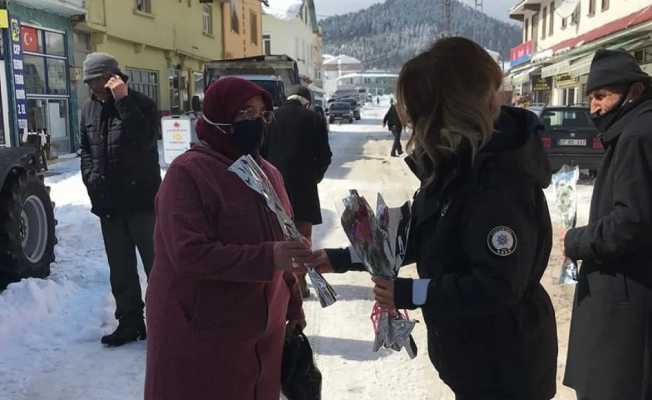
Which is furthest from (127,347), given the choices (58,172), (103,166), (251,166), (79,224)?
(58,172)

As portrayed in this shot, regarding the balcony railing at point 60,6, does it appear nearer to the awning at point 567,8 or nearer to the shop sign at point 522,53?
the awning at point 567,8

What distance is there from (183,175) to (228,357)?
0.67 metres

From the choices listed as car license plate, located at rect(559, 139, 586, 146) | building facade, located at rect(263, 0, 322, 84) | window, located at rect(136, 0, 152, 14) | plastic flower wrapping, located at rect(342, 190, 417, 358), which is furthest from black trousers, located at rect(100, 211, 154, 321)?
building facade, located at rect(263, 0, 322, 84)

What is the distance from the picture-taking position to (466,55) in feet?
6.04

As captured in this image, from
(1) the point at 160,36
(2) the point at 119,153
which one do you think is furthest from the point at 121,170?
(1) the point at 160,36

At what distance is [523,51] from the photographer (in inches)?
1491

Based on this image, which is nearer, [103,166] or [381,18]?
[103,166]

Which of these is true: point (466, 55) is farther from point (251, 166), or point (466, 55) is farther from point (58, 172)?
point (58, 172)

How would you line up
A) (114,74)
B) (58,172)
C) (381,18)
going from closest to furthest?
(114,74), (58,172), (381,18)

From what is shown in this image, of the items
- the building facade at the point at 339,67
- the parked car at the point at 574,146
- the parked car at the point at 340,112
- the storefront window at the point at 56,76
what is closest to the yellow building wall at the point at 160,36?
the storefront window at the point at 56,76

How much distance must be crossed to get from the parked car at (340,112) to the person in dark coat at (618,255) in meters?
35.5

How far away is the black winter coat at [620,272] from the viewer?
2.34m

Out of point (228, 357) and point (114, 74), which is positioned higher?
point (114, 74)

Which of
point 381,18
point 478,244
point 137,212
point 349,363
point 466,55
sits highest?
point 381,18
